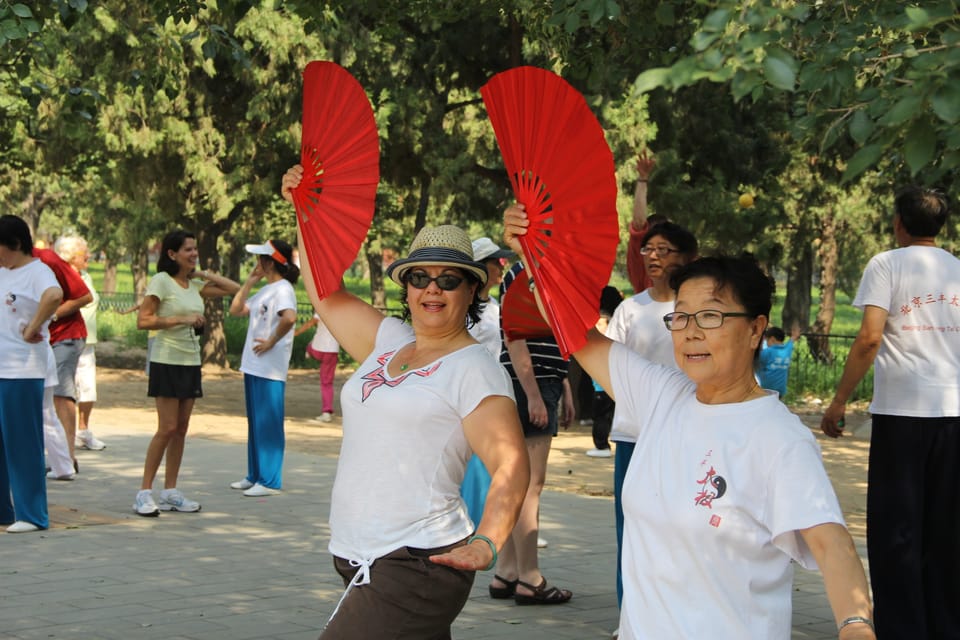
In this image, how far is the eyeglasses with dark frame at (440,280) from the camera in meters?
4.20

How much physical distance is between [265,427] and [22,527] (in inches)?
90.6

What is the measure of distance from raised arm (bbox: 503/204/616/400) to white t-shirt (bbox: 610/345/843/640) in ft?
1.60

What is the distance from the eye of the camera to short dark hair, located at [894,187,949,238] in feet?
19.5

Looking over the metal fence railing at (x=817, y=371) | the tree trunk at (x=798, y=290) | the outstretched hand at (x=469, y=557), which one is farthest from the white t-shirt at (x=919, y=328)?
the tree trunk at (x=798, y=290)

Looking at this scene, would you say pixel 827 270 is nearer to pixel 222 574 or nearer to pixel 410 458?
pixel 222 574

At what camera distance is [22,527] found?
9.03 metres

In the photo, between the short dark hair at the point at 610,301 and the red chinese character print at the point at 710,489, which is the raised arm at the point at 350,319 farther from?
the short dark hair at the point at 610,301

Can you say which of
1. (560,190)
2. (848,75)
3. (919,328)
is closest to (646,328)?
(919,328)

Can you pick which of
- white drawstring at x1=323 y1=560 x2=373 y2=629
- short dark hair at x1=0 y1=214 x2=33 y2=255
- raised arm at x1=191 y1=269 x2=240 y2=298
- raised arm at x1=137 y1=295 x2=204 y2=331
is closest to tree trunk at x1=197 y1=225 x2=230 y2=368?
raised arm at x1=191 y1=269 x2=240 y2=298

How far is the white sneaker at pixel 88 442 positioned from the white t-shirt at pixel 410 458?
9987mm

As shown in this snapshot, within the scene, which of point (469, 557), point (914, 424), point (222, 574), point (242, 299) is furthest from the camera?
point (242, 299)

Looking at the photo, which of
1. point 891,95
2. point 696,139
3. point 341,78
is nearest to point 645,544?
point 891,95

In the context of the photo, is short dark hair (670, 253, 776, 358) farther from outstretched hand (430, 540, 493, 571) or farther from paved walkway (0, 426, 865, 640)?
paved walkway (0, 426, 865, 640)

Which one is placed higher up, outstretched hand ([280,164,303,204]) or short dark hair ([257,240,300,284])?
outstretched hand ([280,164,303,204])
